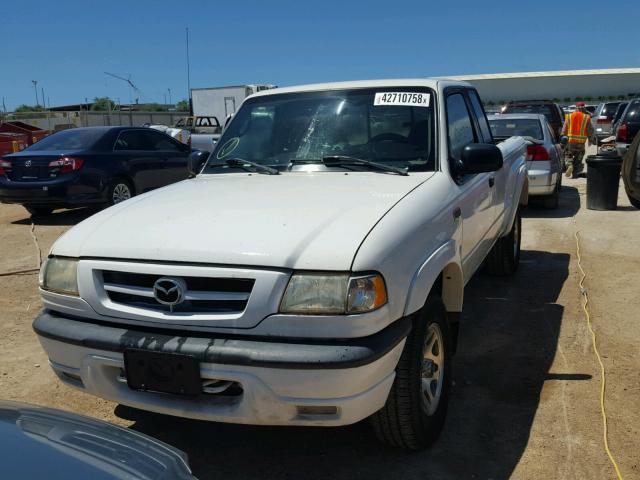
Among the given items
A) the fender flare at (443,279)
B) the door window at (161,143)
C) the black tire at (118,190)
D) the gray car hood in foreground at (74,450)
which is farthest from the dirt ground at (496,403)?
the door window at (161,143)

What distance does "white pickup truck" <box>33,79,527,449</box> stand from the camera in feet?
8.34

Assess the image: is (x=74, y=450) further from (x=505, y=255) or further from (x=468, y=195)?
(x=505, y=255)

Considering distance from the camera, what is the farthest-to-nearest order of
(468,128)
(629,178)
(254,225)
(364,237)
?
(629,178) → (468,128) → (254,225) → (364,237)

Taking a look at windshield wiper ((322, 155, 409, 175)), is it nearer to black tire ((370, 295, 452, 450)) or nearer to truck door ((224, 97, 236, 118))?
black tire ((370, 295, 452, 450))

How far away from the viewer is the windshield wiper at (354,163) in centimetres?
369

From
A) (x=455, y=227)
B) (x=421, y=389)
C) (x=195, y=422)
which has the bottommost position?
(x=195, y=422)

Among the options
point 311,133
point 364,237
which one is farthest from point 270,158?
point 364,237

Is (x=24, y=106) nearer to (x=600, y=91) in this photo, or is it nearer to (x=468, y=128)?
(x=600, y=91)

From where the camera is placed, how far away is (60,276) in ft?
9.93

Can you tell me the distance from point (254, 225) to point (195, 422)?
53.8 inches

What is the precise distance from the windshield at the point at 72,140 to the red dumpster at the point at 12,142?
6249 millimetres

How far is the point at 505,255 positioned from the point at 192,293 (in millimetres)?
4193

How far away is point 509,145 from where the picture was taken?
5.84 m

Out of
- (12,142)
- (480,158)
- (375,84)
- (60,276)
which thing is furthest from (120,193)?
(480,158)
